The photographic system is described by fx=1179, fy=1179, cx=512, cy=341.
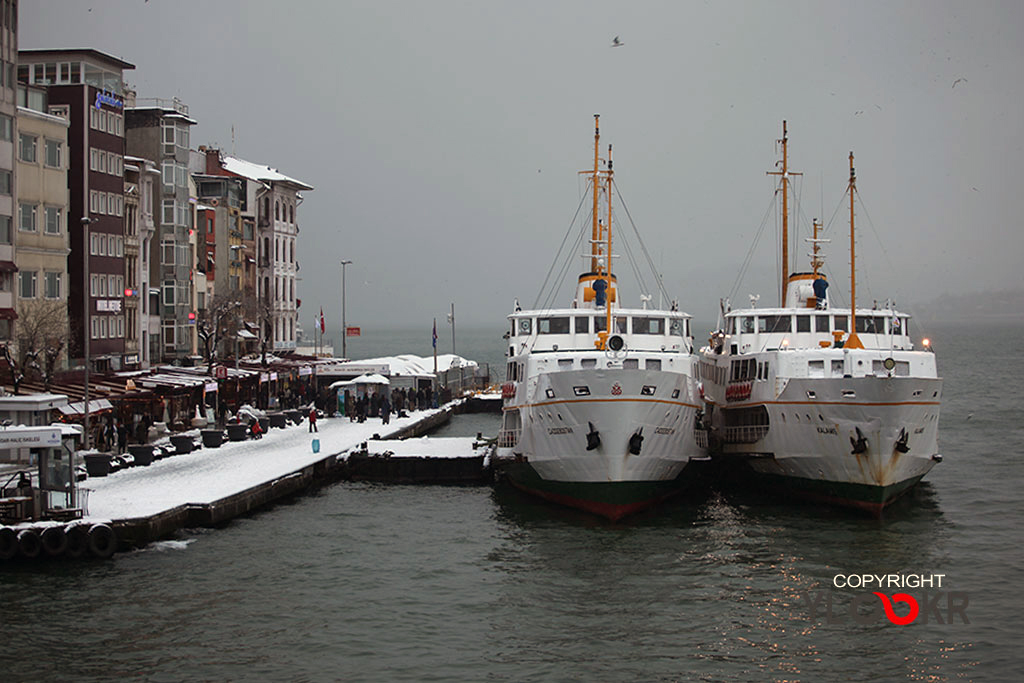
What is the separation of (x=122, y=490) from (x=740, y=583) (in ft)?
60.2

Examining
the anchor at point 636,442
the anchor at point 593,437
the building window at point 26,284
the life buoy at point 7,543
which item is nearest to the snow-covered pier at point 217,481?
the life buoy at point 7,543

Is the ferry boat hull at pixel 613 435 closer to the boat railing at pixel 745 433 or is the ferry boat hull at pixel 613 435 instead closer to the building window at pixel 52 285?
the boat railing at pixel 745 433

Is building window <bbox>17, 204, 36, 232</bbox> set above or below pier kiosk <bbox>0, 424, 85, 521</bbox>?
above

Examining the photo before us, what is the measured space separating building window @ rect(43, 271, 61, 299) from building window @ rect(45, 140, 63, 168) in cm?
488

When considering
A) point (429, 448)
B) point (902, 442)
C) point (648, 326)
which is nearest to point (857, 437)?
point (902, 442)

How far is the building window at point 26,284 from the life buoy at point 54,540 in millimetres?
24758

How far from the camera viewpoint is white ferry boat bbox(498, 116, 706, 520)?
35688mm

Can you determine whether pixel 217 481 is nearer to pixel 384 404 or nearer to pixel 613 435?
pixel 613 435

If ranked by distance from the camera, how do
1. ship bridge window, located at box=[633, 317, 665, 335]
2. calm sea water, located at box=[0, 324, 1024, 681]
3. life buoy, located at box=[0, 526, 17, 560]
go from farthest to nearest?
ship bridge window, located at box=[633, 317, 665, 335] < life buoy, located at box=[0, 526, 17, 560] < calm sea water, located at box=[0, 324, 1024, 681]

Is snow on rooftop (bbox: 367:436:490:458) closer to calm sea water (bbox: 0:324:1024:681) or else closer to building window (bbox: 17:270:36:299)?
calm sea water (bbox: 0:324:1024:681)

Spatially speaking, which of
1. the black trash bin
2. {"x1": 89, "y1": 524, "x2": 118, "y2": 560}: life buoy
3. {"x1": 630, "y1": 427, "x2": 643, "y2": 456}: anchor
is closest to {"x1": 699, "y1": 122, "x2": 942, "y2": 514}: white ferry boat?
{"x1": 630, "y1": 427, "x2": 643, "y2": 456}: anchor

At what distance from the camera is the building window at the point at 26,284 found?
51219 millimetres

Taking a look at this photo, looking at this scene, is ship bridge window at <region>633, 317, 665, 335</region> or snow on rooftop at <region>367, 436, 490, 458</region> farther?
snow on rooftop at <region>367, 436, 490, 458</region>

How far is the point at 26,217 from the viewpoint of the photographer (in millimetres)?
51781
